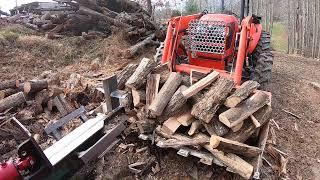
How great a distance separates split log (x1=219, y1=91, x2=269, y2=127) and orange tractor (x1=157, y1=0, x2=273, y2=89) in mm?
1712

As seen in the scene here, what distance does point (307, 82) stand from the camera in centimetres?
920

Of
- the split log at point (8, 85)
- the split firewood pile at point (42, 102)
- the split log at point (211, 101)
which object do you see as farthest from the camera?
the split log at point (8, 85)

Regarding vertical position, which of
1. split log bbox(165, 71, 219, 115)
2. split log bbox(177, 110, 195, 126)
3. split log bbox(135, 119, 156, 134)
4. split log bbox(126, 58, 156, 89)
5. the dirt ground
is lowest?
the dirt ground

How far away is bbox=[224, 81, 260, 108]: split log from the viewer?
14.7ft

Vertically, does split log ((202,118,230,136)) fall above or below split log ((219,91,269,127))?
Answer: below

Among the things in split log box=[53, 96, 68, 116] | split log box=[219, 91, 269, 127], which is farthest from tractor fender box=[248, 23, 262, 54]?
split log box=[53, 96, 68, 116]

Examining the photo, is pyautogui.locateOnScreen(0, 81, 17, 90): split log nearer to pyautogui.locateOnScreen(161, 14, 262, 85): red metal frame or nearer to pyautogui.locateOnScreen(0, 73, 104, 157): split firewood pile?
pyautogui.locateOnScreen(0, 73, 104, 157): split firewood pile

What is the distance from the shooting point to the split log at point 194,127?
15.3ft

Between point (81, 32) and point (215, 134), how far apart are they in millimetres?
9173

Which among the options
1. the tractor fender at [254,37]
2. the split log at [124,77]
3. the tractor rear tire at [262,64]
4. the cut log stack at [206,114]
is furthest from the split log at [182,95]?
the tractor fender at [254,37]

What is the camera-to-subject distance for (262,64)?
6.94m

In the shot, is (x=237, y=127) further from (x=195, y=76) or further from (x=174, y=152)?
(x=195, y=76)

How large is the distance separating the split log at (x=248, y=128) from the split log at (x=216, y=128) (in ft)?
0.30

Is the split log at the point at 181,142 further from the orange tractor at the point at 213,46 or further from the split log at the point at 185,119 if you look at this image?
the orange tractor at the point at 213,46
